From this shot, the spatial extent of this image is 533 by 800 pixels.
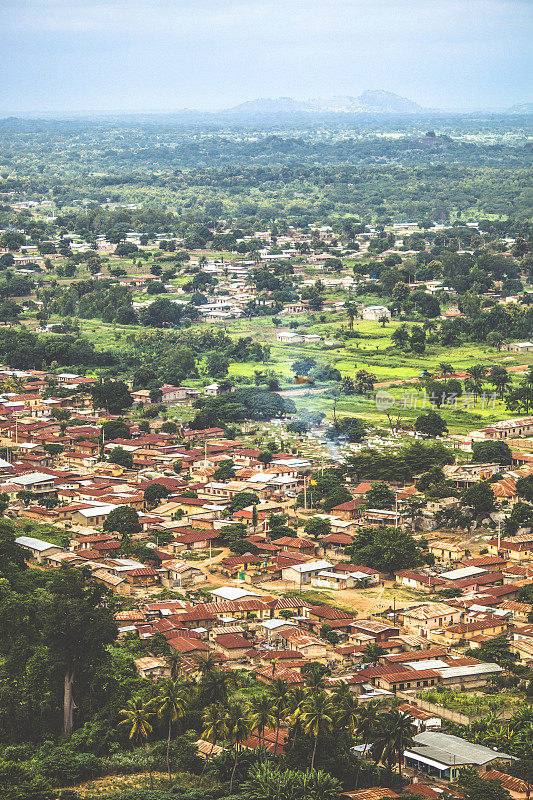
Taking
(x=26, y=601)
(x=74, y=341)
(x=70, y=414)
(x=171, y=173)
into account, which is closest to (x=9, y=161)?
(x=171, y=173)

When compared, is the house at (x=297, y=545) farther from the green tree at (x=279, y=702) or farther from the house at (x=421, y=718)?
the green tree at (x=279, y=702)

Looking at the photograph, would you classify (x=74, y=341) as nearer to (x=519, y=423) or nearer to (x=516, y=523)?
(x=519, y=423)

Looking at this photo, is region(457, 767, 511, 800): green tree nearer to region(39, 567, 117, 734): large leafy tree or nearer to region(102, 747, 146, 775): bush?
region(102, 747, 146, 775): bush

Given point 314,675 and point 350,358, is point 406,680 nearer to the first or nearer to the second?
point 314,675

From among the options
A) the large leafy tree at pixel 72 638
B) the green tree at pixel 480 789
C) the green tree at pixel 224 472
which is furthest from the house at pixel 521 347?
the green tree at pixel 480 789

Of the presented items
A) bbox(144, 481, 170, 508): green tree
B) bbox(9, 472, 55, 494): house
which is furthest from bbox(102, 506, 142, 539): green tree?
bbox(9, 472, 55, 494): house

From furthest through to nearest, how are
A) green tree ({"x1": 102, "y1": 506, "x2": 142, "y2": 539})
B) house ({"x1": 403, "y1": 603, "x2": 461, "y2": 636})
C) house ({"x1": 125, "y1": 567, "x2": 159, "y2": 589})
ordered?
1. green tree ({"x1": 102, "y1": 506, "x2": 142, "y2": 539})
2. house ({"x1": 125, "y1": 567, "x2": 159, "y2": 589})
3. house ({"x1": 403, "y1": 603, "x2": 461, "y2": 636})
